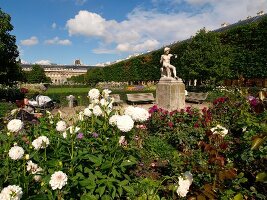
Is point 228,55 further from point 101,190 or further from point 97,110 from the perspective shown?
point 101,190

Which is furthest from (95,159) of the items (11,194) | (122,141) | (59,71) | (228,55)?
(59,71)

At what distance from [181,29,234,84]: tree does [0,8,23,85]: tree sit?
1561 centimetres

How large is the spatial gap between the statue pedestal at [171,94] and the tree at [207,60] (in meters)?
15.6

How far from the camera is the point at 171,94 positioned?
12945 mm

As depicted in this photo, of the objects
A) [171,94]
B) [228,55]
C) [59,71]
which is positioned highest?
[228,55]

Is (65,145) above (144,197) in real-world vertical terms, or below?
above

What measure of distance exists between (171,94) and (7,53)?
19305mm

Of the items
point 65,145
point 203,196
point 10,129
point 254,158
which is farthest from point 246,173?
point 10,129

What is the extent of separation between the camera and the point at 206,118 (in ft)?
21.9

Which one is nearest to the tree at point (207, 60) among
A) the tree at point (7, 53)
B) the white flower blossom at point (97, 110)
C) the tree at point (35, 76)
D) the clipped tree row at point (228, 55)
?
the clipped tree row at point (228, 55)

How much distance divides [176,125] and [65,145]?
4.76m

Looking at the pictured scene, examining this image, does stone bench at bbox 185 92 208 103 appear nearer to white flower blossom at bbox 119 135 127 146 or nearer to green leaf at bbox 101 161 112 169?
white flower blossom at bbox 119 135 127 146

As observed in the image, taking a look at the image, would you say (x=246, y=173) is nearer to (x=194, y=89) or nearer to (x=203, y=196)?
(x=203, y=196)

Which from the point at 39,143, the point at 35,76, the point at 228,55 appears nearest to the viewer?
the point at 39,143
